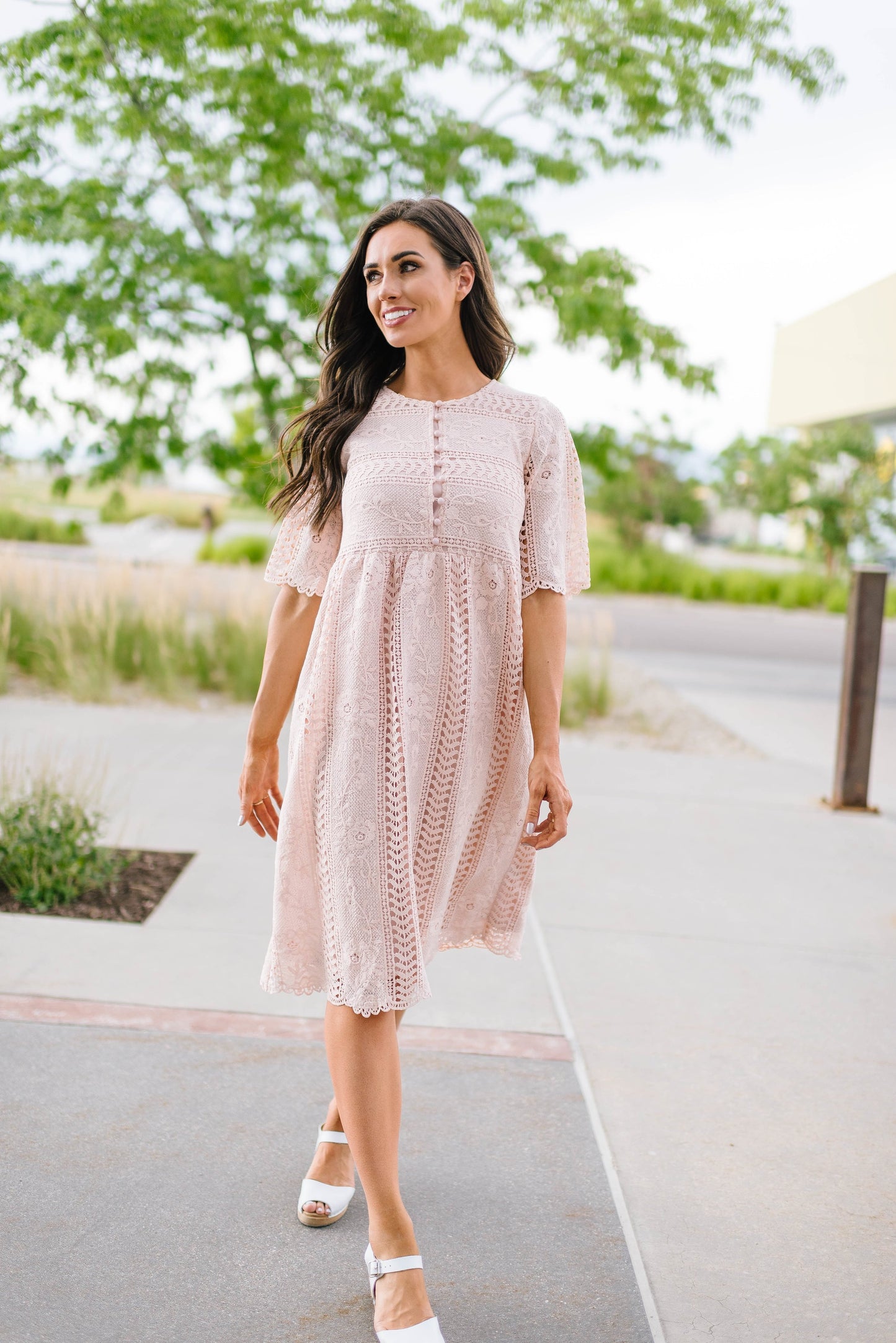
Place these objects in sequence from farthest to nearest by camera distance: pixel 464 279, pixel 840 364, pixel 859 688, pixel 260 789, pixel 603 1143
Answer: pixel 840 364
pixel 859 688
pixel 603 1143
pixel 260 789
pixel 464 279

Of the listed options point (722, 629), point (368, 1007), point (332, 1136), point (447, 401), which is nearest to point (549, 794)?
point (368, 1007)

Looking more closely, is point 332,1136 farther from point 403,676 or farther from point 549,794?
point 403,676

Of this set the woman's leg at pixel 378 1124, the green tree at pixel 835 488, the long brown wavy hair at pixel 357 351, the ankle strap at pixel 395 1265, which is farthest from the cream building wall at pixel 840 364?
the ankle strap at pixel 395 1265

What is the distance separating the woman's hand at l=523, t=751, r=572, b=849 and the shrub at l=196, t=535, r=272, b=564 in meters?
17.2

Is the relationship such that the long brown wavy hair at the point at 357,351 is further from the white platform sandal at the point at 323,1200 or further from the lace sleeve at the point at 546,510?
the white platform sandal at the point at 323,1200

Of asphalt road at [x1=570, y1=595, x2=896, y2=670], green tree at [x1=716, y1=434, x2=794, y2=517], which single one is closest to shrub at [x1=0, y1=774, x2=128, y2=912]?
asphalt road at [x1=570, y1=595, x2=896, y2=670]

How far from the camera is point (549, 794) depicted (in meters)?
2.19

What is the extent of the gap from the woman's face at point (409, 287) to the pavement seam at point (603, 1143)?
1833 millimetres

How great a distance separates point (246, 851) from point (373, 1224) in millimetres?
2854

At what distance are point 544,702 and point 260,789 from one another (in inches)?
24.7

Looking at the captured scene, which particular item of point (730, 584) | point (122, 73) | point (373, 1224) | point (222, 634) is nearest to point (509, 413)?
point (373, 1224)

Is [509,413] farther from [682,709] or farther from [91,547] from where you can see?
[91,547]

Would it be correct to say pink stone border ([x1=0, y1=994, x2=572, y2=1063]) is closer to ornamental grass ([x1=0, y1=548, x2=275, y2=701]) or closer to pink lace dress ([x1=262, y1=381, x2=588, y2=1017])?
→ pink lace dress ([x1=262, y1=381, x2=588, y2=1017])

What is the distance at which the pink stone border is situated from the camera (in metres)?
3.17
